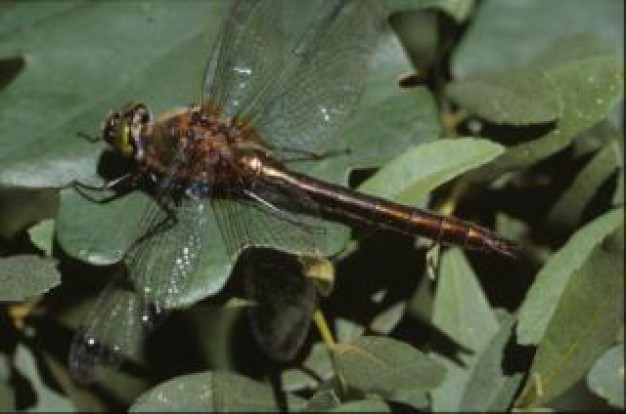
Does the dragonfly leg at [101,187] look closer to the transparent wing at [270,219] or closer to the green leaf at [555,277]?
the transparent wing at [270,219]

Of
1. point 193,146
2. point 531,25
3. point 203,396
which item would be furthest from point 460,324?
point 531,25

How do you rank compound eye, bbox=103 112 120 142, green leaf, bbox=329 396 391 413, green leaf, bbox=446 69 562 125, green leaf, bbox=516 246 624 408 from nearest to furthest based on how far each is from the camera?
green leaf, bbox=329 396 391 413
green leaf, bbox=516 246 624 408
green leaf, bbox=446 69 562 125
compound eye, bbox=103 112 120 142

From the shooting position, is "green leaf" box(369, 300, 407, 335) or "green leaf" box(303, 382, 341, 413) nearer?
"green leaf" box(303, 382, 341, 413)

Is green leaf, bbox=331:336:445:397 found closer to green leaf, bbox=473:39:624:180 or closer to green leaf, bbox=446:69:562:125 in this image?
green leaf, bbox=473:39:624:180

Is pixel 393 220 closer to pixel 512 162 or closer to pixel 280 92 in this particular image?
pixel 512 162

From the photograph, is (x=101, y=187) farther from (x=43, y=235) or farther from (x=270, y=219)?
(x=270, y=219)

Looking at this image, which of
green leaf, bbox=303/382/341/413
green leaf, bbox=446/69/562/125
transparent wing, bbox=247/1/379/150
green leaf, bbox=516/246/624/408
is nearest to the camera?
green leaf, bbox=303/382/341/413

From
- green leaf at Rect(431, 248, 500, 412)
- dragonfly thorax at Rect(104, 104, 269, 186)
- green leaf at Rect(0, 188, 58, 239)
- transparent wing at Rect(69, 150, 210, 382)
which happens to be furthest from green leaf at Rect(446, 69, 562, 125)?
green leaf at Rect(0, 188, 58, 239)
